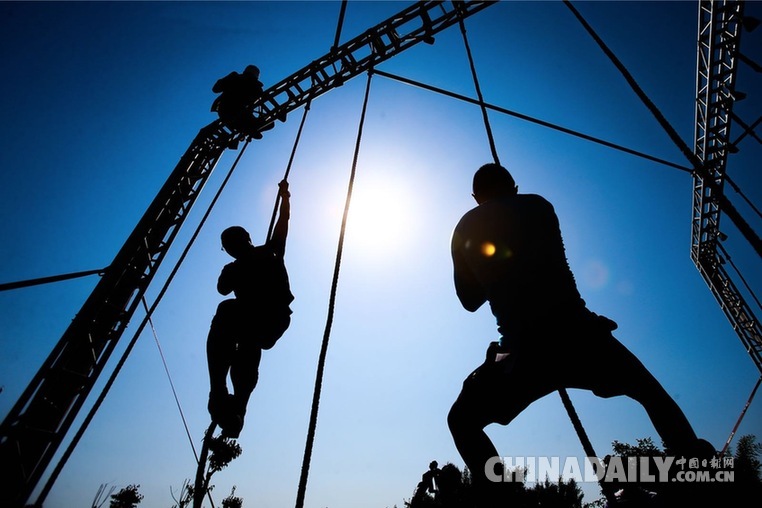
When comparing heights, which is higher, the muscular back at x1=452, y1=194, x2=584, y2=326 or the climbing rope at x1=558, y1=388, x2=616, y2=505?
the muscular back at x1=452, y1=194, x2=584, y2=326

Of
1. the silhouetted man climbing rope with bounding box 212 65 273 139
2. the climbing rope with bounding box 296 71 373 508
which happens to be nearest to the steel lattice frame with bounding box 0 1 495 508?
the silhouetted man climbing rope with bounding box 212 65 273 139

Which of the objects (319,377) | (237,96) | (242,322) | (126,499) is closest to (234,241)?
(242,322)

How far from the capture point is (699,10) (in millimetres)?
6828

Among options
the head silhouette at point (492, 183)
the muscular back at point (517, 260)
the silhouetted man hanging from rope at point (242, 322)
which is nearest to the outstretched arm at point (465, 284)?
the muscular back at point (517, 260)

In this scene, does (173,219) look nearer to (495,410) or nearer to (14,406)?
(14,406)

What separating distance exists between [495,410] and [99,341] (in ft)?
18.7

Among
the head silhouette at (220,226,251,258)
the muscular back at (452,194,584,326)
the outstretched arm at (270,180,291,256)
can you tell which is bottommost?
the muscular back at (452,194,584,326)

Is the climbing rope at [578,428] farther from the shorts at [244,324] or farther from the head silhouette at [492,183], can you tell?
the shorts at [244,324]

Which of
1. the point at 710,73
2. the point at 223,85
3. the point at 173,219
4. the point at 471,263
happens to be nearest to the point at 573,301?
the point at 471,263

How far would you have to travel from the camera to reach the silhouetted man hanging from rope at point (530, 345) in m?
1.31

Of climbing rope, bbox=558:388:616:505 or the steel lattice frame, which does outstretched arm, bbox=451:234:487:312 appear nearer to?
climbing rope, bbox=558:388:616:505

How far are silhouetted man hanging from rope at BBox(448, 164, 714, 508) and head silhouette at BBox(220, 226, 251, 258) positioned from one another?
89.2 inches

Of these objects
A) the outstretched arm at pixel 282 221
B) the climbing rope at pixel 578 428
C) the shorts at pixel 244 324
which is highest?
the outstretched arm at pixel 282 221

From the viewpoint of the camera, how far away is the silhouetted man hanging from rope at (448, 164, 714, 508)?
131cm
